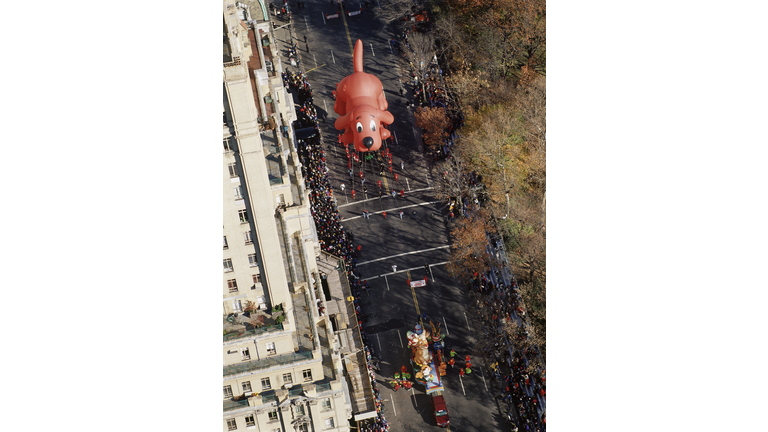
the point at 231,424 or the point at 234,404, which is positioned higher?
the point at 234,404

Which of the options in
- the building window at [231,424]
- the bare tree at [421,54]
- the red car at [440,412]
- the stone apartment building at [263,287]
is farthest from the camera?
the bare tree at [421,54]

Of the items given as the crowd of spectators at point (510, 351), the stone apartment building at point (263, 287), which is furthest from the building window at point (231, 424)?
the crowd of spectators at point (510, 351)

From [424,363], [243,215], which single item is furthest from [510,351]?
[243,215]

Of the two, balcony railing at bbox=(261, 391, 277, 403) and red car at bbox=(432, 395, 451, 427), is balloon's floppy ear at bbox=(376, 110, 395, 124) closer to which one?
red car at bbox=(432, 395, 451, 427)

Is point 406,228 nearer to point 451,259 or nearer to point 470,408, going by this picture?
point 451,259

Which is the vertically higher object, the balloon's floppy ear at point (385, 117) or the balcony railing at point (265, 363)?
the balloon's floppy ear at point (385, 117)

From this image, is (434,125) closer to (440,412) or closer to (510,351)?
(510,351)

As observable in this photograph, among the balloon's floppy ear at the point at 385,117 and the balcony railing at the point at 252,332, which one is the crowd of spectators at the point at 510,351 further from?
→ the balcony railing at the point at 252,332
